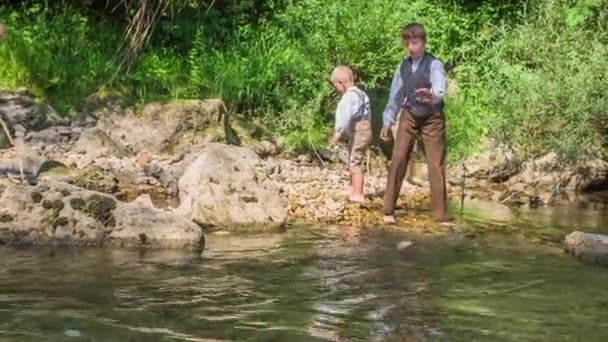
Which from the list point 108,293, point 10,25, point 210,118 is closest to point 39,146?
point 210,118

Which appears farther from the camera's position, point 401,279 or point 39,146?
point 39,146

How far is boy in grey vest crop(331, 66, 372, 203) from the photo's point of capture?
1054 centimetres

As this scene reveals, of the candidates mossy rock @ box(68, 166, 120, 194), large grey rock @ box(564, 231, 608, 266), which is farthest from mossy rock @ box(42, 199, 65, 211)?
large grey rock @ box(564, 231, 608, 266)

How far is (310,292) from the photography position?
284 inches

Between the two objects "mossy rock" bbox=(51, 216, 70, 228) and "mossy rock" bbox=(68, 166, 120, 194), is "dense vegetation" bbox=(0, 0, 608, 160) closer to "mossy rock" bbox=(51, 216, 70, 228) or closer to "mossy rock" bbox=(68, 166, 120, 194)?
"mossy rock" bbox=(68, 166, 120, 194)

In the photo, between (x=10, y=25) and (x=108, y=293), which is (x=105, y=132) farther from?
(x=108, y=293)

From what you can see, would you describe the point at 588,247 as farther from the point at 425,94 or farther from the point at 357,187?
the point at 357,187

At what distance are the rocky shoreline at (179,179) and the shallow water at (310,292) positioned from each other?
0.33 metres

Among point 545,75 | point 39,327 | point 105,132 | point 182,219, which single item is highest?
point 545,75

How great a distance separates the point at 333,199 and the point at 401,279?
11.2 ft

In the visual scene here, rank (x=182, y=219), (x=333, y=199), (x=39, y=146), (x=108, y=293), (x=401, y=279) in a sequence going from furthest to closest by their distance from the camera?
(x=39, y=146), (x=333, y=199), (x=182, y=219), (x=401, y=279), (x=108, y=293)

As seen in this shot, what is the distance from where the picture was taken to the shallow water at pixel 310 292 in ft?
20.3

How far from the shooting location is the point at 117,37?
15.8 meters

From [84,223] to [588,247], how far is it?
13.2 ft
